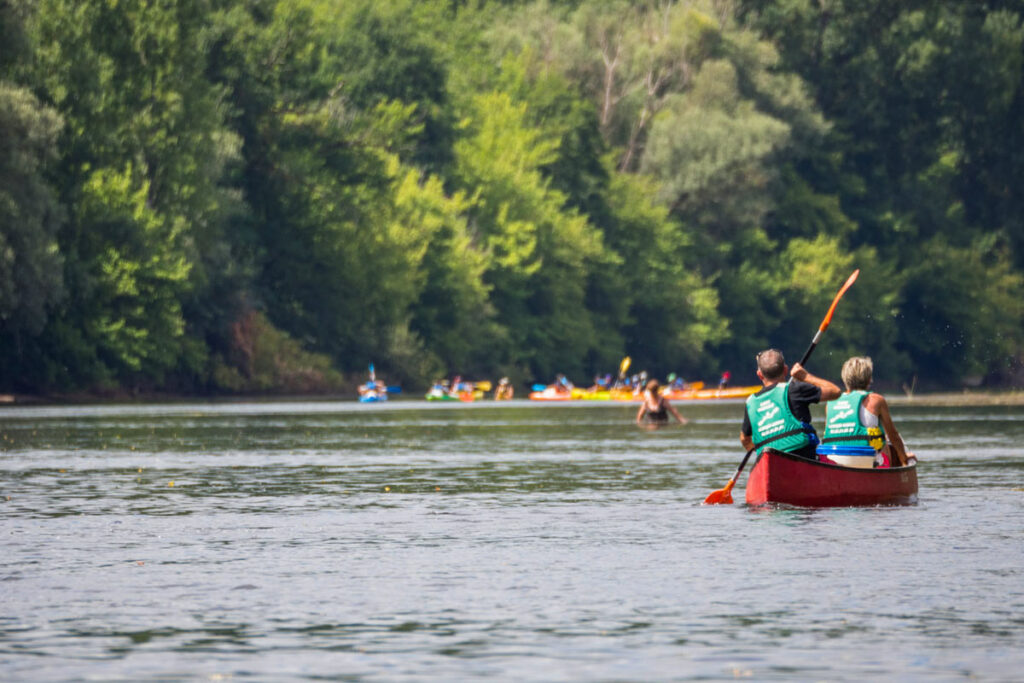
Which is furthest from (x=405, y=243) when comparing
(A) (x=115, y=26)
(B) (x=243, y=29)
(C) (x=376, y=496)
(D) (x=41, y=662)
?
(D) (x=41, y=662)

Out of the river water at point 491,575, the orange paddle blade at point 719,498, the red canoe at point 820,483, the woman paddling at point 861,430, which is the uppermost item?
the woman paddling at point 861,430

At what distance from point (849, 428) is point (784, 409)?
43.9 inches

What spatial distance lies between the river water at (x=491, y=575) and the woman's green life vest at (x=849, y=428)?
2.82 feet

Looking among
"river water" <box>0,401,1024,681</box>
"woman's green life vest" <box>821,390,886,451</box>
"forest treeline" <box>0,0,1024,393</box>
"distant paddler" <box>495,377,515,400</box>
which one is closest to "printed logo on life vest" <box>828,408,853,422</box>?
"woman's green life vest" <box>821,390,886,451</box>

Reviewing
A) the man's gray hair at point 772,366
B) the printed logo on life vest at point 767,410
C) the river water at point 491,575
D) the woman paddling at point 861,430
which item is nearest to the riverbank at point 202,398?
the river water at point 491,575

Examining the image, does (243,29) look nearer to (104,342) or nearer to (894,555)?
(104,342)

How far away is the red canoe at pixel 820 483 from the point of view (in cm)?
2347

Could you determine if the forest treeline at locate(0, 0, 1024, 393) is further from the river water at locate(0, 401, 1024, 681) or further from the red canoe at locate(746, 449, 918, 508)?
the red canoe at locate(746, 449, 918, 508)

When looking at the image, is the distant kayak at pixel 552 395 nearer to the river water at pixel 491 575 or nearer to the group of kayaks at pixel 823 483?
the river water at pixel 491 575

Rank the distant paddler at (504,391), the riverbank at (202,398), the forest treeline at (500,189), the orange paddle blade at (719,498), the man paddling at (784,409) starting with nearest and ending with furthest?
the man paddling at (784,409) < the orange paddle blade at (719,498) < the riverbank at (202,398) < the forest treeline at (500,189) < the distant paddler at (504,391)

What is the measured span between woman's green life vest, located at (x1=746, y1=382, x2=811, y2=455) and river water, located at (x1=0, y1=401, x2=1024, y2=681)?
85cm

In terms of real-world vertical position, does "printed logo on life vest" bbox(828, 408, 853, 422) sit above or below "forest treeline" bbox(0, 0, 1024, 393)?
below

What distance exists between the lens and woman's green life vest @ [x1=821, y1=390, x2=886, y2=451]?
23.8 meters

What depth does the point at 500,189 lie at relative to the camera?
104 meters
